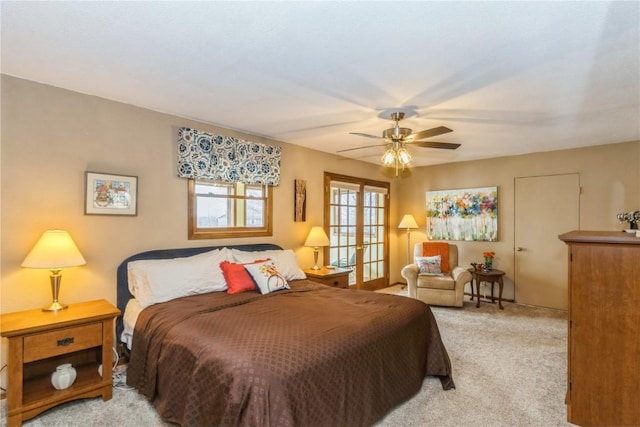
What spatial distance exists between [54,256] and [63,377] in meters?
0.83

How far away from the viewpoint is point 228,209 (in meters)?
3.74

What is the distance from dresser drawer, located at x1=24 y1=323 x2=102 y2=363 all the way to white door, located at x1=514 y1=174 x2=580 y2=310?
210 inches

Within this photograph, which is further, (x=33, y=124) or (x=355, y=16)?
(x=33, y=124)

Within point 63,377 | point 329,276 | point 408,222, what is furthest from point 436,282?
point 63,377

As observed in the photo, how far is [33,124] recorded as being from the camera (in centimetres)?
249

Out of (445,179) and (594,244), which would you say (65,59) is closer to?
(594,244)

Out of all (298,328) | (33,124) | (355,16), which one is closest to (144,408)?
(298,328)

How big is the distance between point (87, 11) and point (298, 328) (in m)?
2.04

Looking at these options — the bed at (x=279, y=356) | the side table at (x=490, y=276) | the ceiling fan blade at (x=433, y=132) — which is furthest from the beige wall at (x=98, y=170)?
the ceiling fan blade at (x=433, y=132)

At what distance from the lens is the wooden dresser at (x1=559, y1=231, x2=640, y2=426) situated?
1.91 meters

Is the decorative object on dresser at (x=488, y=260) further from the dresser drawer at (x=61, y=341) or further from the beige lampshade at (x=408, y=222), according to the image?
the dresser drawer at (x=61, y=341)

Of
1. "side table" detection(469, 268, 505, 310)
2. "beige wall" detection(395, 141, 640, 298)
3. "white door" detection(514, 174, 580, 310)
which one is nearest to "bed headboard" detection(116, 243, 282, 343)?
"side table" detection(469, 268, 505, 310)

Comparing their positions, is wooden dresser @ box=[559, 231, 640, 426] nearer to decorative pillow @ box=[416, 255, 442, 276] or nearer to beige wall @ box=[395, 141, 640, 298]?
decorative pillow @ box=[416, 255, 442, 276]

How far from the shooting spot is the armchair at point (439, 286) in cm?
462
